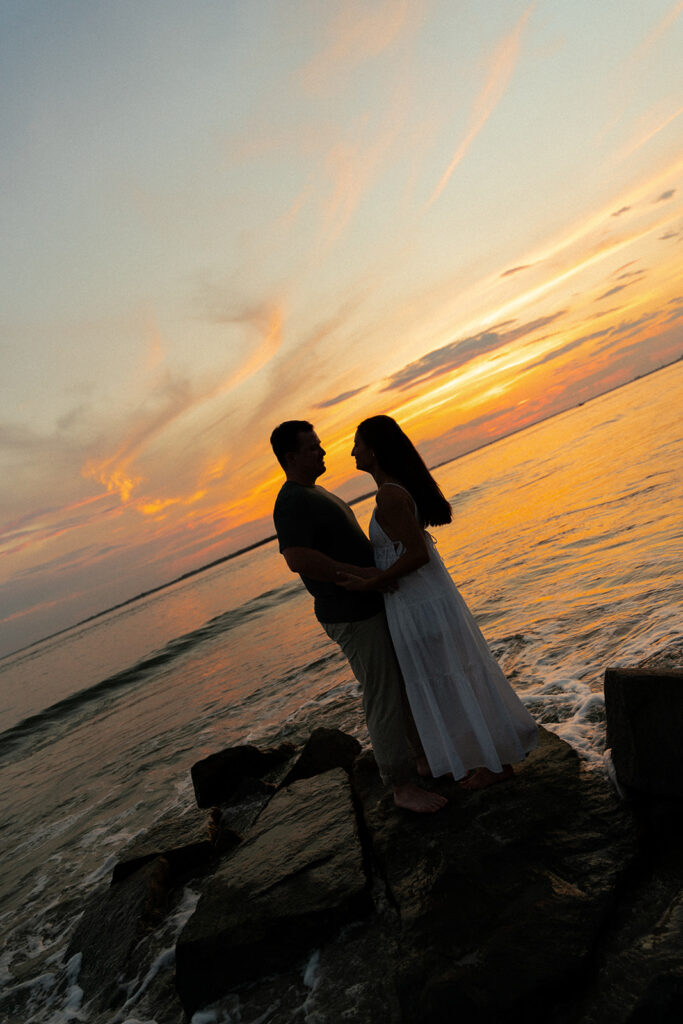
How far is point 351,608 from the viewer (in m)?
4.16

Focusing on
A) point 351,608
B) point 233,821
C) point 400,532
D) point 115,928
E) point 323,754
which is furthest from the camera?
point 233,821

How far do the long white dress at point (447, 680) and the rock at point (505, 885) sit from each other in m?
0.30

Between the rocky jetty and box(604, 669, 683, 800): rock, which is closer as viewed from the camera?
the rocky jetty

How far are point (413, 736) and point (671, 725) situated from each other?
5.81 feet

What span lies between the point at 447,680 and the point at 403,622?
0.48 metres

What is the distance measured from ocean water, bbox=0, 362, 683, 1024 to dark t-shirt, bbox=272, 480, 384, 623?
205 cm

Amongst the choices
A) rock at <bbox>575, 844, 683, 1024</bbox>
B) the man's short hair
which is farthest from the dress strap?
rock at <bbox>575, 844, 683, 1024</bbox>

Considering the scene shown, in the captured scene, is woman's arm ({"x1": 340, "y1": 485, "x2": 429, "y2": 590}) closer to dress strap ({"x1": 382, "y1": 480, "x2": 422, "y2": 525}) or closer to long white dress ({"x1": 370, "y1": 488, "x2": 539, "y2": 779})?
dress strap ({"x1": 382, "y1": 480, "x2": 422, "y2": 525})

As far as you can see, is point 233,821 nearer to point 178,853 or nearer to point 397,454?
point 178,853

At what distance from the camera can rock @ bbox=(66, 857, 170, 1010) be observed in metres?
4.28

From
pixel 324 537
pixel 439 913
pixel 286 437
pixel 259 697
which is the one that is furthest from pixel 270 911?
pixel 259 697

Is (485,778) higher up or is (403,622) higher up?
(403,622)

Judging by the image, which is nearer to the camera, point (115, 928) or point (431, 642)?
point (431, 642)

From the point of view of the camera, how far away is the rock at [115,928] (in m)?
4.28
